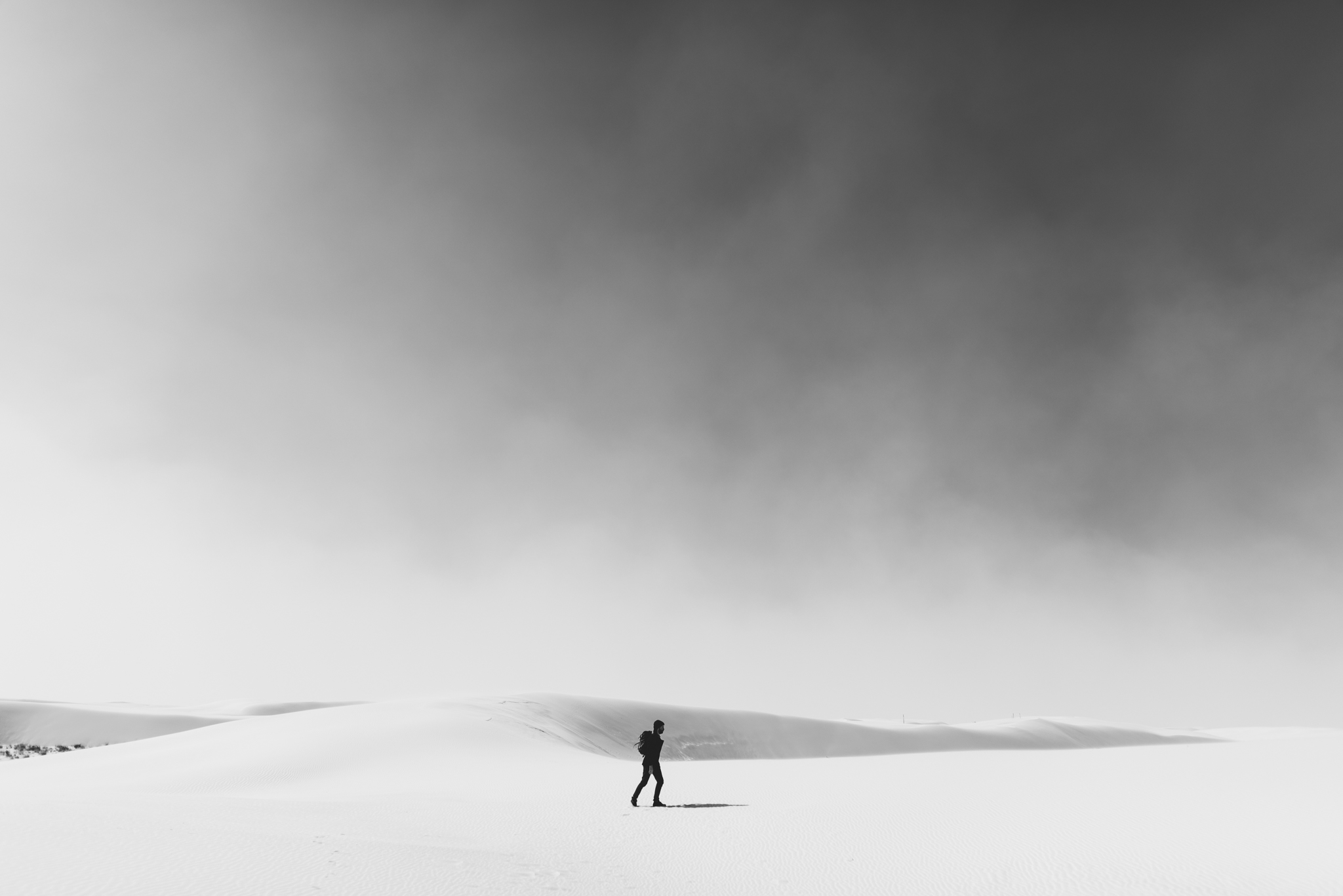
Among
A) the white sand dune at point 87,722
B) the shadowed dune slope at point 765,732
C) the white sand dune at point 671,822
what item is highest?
the white sand dune at point 671,822

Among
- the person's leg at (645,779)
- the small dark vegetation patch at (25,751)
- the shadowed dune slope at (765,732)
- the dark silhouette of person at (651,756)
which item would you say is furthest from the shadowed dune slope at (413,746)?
the small dark vegetation patch at (25,751)

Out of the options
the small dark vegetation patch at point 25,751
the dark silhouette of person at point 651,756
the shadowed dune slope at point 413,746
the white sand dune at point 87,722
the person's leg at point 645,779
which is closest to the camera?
the person's leg at point 645,779

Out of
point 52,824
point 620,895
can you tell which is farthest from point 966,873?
point 52,824

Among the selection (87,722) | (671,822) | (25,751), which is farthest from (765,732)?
(87,722)

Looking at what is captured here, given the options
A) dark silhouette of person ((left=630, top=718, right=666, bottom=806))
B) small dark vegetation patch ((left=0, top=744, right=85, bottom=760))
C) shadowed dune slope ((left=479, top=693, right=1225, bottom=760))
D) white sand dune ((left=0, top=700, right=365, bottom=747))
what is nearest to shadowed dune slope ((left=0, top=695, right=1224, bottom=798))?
shadowed dune slope ((left=479, top=693, right=1225, bottom=760))

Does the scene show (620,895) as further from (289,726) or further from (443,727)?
(289,726)

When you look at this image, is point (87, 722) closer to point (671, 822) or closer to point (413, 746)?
point (413, 746)

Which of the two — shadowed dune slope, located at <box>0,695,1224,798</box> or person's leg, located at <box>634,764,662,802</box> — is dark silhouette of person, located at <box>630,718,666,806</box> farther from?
shadowed dune slope, located at <box>0,695,1224,798</box>

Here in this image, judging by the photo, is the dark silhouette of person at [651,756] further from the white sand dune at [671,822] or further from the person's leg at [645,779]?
the white sand dune at [671,822]

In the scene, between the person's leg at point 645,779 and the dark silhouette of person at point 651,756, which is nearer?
the person's leg at point 645,779

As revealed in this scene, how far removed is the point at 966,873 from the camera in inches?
335

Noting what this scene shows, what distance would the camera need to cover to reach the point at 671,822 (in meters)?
11.7

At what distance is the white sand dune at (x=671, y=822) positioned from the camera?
6.84m

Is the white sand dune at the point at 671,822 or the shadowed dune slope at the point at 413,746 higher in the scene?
the white sand dune at the point at 671,822
